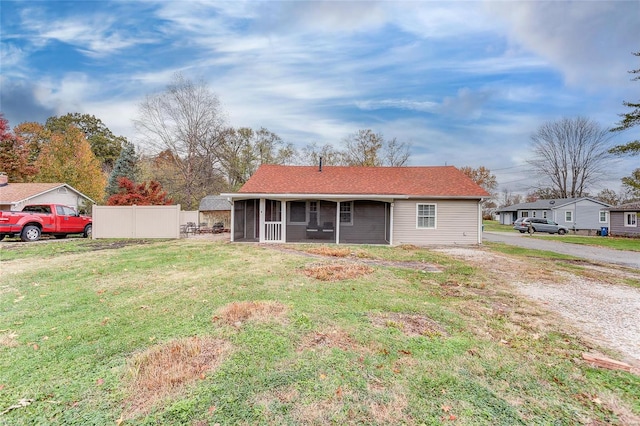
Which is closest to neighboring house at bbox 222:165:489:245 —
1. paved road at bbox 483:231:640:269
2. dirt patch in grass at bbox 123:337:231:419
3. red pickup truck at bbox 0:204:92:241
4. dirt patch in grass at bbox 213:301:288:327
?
paved road at bbox 483:231:640:269

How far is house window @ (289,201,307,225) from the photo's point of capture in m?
15.5

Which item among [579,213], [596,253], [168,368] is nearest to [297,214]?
[168,368]

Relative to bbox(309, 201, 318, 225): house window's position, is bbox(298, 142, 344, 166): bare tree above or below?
above

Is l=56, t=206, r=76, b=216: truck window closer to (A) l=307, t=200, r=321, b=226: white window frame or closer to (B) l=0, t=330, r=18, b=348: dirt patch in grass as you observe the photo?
(A) l=307, t=200, r=321, b=226: white window frame

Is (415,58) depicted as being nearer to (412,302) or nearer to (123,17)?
(123,17)

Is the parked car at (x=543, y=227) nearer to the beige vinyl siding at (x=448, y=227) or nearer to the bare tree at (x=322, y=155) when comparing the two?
the beige vinyl siding at (x=448, y=227)

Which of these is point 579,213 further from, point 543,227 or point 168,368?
point 168,368

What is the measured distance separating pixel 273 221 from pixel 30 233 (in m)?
11.0

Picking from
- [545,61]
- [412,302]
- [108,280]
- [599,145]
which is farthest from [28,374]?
[599,145]

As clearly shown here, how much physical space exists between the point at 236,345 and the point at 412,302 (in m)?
3.05

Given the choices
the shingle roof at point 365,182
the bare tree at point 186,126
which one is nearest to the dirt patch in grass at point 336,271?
the shingle roof at point 365,182

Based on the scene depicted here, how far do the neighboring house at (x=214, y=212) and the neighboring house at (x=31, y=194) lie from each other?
9.42 metres

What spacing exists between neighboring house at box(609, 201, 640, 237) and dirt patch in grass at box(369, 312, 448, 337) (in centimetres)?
3156

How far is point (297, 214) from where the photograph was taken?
50.9 feet
